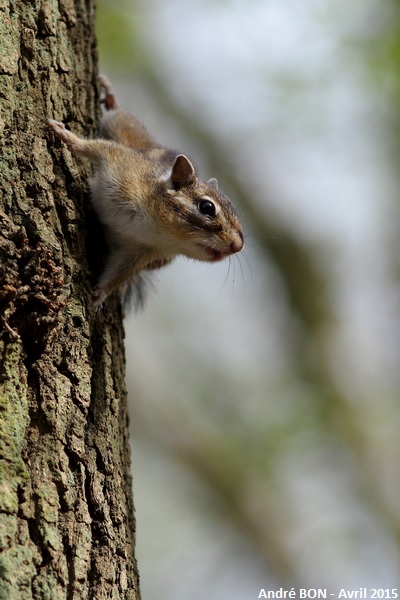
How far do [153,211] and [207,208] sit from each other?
38 centimetres

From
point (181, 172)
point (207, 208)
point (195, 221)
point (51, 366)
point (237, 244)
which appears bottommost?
point (51, 366)

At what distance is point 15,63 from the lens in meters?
3.37

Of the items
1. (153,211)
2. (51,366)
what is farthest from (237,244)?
(51,366)

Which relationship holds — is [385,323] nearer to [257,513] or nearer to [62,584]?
[257,513]

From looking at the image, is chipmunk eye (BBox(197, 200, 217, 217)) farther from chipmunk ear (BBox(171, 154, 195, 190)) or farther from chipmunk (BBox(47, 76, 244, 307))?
chipmunk ear (BBox(171, 154, 195, 190))

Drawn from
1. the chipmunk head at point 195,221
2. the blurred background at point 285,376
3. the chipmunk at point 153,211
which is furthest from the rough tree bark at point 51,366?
the blurred background at point 285,376

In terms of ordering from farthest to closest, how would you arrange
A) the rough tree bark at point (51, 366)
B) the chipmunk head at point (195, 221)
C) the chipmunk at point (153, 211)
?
the chipmunk head at point (195, 221) < the chipmunk at point (153, 211) < the rough tree bark at point (51, 366)

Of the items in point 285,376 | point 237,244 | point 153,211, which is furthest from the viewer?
point 285,376

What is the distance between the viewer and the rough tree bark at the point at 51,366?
265 centimetres

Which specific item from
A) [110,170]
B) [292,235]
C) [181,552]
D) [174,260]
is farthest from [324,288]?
[110,170]

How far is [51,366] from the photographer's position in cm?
297

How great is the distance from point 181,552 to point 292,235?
5.97 m

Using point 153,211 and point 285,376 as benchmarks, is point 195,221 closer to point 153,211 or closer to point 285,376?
point 153,211

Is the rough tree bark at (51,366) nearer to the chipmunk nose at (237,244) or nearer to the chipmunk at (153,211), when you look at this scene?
the chipmunk at (153,211)
